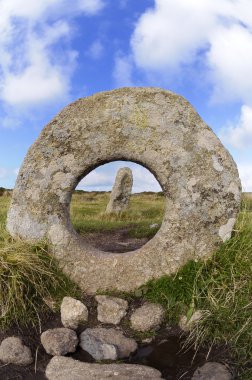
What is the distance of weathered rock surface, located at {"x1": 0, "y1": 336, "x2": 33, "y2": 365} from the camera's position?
20.7ft

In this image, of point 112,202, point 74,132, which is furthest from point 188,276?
point 112,202

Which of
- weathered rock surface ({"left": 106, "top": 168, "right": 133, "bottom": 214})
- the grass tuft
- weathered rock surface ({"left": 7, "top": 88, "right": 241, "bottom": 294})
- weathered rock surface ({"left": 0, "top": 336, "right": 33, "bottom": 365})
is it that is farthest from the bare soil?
weathered rock surface ({"left": 106, "top": 168, "right": 133, "bottom": 214})

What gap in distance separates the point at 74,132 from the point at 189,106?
6.24 ft

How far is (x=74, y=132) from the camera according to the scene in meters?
7.88

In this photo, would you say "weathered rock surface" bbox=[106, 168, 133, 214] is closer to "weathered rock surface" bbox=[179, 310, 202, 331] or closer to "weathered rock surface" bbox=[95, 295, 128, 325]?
"weathered rock surface" bbox=[95, 295, 128, 325]

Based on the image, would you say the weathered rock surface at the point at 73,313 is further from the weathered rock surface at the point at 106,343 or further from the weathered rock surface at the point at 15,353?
the weathered rock surface at the point at 15,353

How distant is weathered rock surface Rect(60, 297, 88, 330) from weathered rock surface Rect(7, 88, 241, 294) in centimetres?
55

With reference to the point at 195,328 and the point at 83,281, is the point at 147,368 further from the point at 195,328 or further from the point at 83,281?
the point at 83,281

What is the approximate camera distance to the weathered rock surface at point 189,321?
22.3 feet

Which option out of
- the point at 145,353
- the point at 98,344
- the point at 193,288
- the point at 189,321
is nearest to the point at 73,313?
the point at 98,344

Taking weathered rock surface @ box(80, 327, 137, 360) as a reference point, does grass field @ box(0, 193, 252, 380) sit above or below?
above

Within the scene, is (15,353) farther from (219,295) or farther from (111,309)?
(219,295)

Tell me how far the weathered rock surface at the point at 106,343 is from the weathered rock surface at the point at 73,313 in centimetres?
27

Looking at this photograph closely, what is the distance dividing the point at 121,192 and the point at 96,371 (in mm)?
16047
